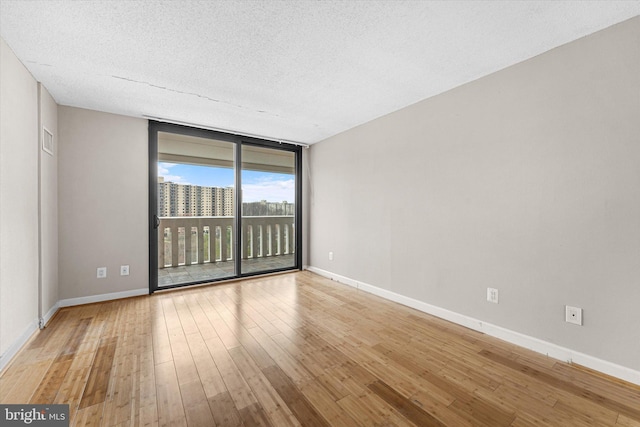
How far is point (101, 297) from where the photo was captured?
10.2ft

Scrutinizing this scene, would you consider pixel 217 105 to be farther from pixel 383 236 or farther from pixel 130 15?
pixel 383 236

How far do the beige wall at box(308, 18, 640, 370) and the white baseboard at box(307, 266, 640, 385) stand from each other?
0.13ft

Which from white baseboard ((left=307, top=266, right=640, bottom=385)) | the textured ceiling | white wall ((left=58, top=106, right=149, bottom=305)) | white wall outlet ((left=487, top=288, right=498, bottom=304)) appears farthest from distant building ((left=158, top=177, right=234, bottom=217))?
white wall outlet ((left=487, top=288, right=498, bottom=304))

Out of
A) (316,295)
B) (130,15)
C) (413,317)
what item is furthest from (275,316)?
(130,15)

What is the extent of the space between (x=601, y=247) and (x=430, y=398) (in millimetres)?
1564

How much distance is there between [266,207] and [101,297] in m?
2.70

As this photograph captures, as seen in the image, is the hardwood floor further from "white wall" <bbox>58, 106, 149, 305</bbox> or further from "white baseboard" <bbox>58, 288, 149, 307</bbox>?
"white wall" <bbox>58, 106, 149, 305</bbox>

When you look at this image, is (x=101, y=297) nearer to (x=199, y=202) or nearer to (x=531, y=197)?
(x=199, y=202)

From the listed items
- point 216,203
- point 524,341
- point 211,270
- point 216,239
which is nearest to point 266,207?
point 216,203

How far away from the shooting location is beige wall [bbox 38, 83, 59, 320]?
2.46 metres

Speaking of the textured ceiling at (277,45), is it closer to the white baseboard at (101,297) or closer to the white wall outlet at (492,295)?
the white wall outlet at (492,295)

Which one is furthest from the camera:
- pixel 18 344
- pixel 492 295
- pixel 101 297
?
pixel 101 297

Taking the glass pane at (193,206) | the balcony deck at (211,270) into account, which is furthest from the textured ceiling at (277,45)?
the balcony deck at (211,270)

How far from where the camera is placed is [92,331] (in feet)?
7.74
